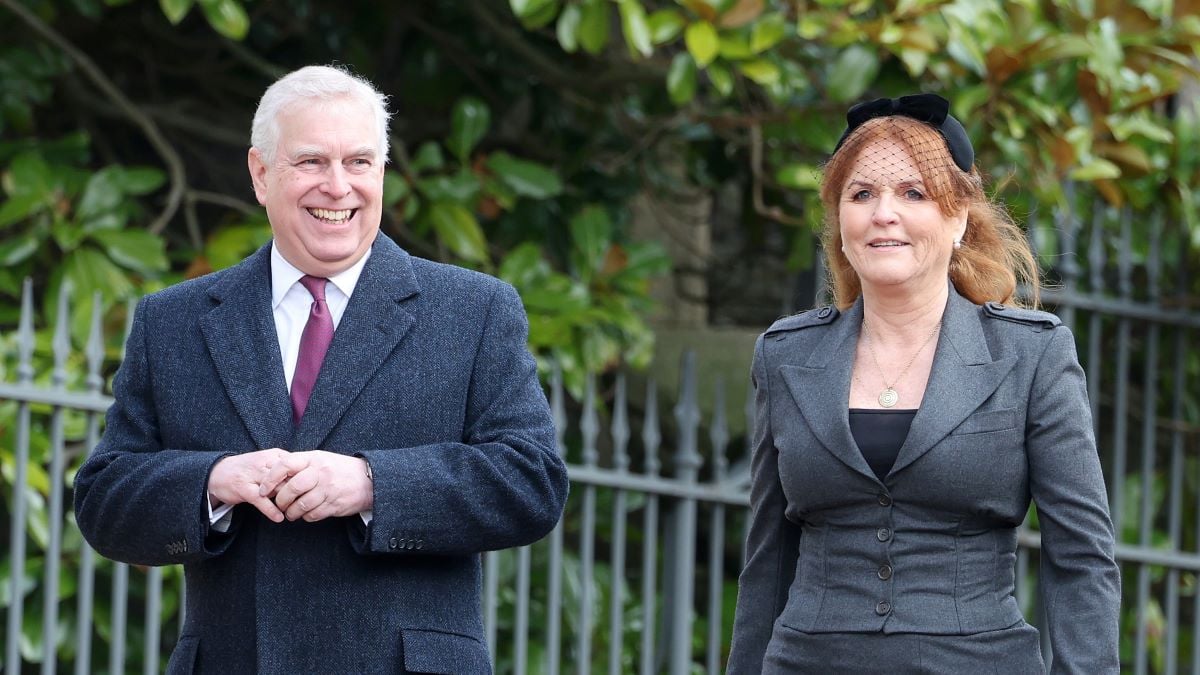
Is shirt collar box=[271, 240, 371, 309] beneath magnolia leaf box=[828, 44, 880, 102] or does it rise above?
beneath

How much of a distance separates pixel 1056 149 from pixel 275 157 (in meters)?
2.32

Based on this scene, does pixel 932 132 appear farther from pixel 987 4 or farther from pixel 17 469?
pixel 17 469

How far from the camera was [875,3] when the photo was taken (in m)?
4.46

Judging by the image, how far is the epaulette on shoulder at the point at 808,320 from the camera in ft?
9.89

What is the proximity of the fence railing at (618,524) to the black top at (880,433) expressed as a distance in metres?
1.54

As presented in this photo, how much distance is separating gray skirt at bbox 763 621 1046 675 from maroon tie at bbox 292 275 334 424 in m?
0.80

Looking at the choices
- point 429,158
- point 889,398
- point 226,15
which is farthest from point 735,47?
point 889,398

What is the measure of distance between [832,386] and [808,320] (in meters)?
0.20

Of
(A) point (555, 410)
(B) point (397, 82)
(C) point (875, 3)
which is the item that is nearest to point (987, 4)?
(C) point (875, 3)

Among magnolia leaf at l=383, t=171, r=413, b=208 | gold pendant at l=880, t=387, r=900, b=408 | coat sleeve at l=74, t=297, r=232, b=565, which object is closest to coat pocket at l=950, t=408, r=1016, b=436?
gold pendant at l=880, t=387, r=900, b=408

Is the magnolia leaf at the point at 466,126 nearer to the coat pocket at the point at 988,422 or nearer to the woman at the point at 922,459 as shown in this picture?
the woman at the point at 922,459

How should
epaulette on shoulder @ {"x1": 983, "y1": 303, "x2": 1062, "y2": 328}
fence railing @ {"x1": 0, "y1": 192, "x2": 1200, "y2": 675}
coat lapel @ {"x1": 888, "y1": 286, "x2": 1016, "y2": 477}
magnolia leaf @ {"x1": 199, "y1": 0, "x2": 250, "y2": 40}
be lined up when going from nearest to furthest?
coat lapel @ {"x1": 888, "y1": 286, "x2": 1016, "y2": 477} < epaulette on shoulder @ {"x1": 983, "y1": 303, "x2": 1062, "y2": 328} < fence railing @ {"x1": 0, "y1": 192, "x2": 1200, "y2": 675} < magnolia leaf @ {"x1": 199, "y1": 0, "x2": 250, "y2": 40}

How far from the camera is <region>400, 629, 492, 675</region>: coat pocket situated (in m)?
2.63

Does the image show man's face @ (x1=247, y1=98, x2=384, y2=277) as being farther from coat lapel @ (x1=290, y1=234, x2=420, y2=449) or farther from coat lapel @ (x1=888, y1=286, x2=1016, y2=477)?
coat lapel @ (x1=888, y1=286, x2=1016, y2=477)
